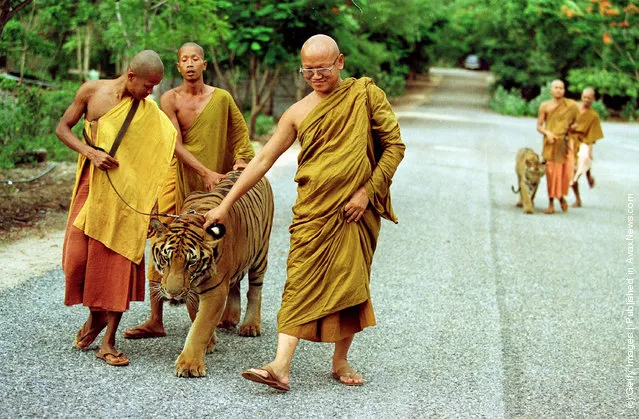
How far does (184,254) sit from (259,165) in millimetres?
690

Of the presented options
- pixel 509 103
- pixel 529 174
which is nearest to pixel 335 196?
pixel 529 174

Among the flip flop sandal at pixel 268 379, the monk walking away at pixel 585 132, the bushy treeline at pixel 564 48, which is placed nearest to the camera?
the flip flop sandal at pixel 268 379

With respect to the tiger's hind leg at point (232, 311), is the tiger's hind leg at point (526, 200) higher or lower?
lower

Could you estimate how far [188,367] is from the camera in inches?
212

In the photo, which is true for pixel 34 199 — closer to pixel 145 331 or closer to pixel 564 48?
pixel 145 331

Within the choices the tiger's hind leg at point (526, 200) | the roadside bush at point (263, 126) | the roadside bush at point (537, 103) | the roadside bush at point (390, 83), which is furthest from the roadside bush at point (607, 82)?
the tiger's hind leg at point (526, 200)

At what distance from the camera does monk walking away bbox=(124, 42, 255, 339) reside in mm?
6539

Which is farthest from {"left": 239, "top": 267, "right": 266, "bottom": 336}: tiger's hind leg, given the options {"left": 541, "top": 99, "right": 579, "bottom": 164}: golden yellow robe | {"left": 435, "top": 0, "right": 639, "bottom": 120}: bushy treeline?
{"left": 435, "top": 0, "right": 639, "bottom": 120}: bushy treeline

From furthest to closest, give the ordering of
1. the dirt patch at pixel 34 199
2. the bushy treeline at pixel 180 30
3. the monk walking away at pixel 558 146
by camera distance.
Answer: the bushy treeline at pixel 180 30 < the monk walking away at pixel 558 146 < the dirt patch at pixel 34 199

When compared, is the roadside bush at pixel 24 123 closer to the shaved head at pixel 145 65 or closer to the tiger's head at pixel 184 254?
the shaved head at pixel 145 65

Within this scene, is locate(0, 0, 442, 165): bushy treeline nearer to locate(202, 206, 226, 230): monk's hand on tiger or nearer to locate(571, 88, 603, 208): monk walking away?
locate(571, 88, 603, 208): monk walking away

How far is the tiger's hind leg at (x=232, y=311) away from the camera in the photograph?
21.6ft

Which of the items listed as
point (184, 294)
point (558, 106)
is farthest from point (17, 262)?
point (558, 106)

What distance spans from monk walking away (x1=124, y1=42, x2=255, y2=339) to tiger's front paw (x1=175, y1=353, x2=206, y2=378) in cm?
144
